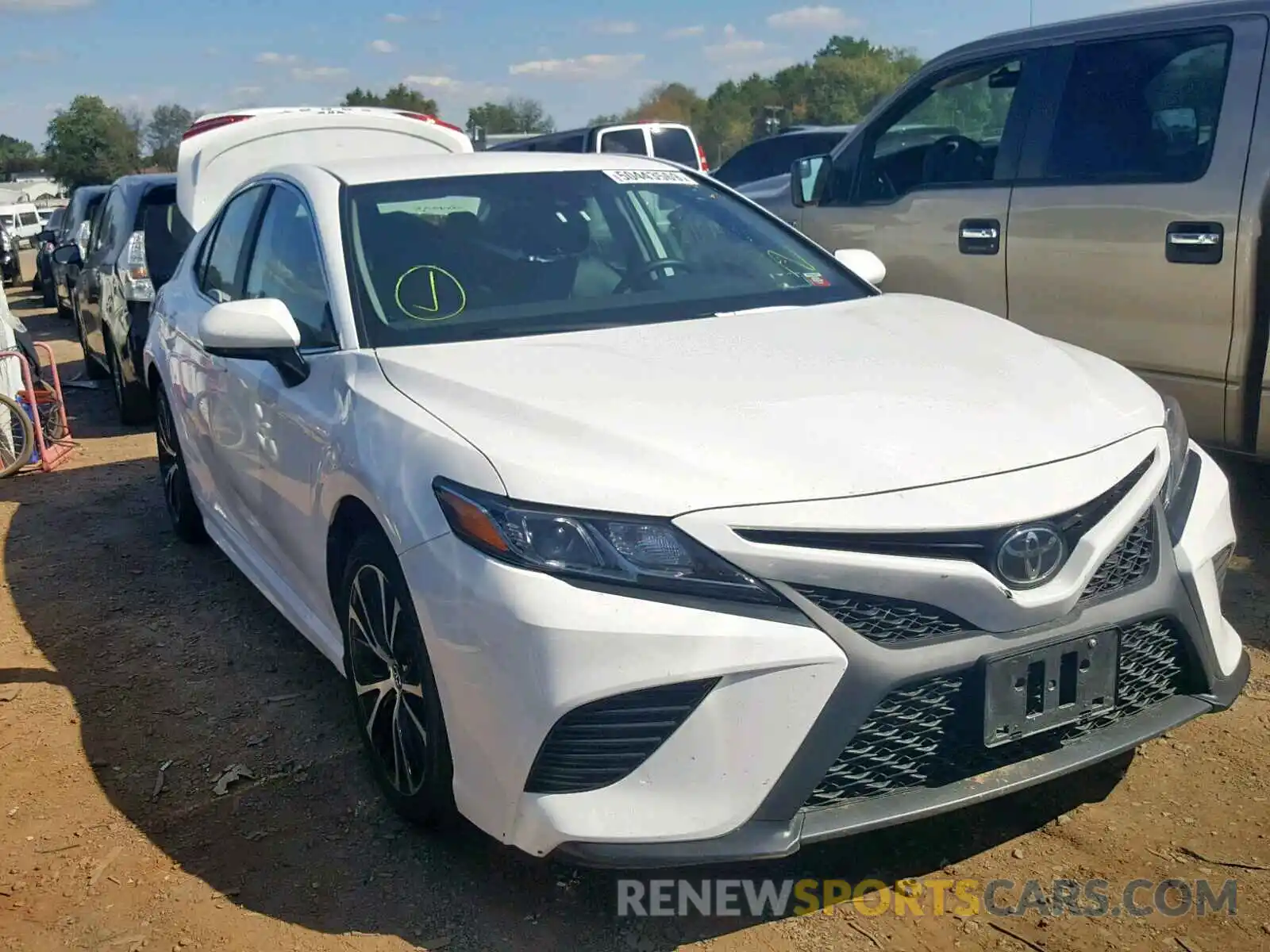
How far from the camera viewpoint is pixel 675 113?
6638cm

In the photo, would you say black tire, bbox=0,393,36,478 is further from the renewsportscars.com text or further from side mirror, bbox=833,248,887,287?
the renewsportscars.com text

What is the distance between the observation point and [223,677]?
4203 mm

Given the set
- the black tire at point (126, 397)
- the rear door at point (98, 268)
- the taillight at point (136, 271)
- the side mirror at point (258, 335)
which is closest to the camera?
the side mirror at point (258, 335)

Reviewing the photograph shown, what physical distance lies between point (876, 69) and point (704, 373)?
6243 cm

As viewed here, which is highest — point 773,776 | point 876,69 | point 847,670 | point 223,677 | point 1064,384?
point 876,69

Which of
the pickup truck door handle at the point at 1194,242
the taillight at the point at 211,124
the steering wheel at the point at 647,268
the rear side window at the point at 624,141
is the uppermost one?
the taillight at the point at 211,124

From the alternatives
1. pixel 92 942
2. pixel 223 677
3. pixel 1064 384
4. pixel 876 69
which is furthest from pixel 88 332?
pixel 876 69

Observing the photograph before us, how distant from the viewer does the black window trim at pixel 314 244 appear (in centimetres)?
337

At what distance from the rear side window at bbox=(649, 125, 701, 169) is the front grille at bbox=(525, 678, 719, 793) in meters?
16.5

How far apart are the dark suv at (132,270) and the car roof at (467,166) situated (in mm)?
4466

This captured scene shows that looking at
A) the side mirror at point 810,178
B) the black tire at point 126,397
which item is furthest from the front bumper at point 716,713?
the black tire at point 126,397

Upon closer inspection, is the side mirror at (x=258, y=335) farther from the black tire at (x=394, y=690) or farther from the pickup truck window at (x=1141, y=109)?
the pickup truck window at (x=1141, y=109)

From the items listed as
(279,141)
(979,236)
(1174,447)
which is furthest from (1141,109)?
(279,141)

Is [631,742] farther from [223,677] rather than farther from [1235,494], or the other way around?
[1235,494]
